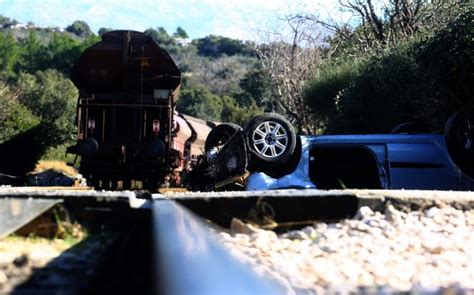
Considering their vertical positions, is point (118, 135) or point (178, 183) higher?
point (118, 135)

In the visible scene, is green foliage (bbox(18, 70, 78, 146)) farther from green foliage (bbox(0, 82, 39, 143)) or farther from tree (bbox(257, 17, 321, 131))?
tree (bbox(257, 17, 321, 131))

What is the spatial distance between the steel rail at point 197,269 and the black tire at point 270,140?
6754 mm

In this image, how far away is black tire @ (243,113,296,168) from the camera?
11.1 metres

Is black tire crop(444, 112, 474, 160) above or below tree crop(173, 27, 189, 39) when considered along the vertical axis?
below

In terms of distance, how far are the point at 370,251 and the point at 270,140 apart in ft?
16.8

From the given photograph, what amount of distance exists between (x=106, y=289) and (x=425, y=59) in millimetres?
12356

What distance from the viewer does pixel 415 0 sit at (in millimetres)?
26156

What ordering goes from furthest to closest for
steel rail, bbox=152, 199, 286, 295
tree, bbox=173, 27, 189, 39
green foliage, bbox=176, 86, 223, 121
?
1. tree, bbox=173, 27, 189, 39
2. green foliage, bbox=176, 86, 223, 121
3. steel rail, bbox=152, 199, 286, 295

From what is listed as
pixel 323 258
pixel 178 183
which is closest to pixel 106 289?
pixel 323 258

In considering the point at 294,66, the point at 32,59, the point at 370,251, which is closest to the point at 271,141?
the point at 370,251

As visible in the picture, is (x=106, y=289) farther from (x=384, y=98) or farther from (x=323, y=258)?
(x=384, y=98)

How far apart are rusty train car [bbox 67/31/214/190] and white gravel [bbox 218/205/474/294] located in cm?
1195

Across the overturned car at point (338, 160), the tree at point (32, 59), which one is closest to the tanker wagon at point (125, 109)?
the overturned car at point (338, 160)

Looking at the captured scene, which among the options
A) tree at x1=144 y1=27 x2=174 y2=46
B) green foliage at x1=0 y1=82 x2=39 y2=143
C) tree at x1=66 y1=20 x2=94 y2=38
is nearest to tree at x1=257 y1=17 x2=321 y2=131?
green foliage at x1=0 y1=82 x2=39 y2=143
